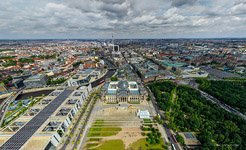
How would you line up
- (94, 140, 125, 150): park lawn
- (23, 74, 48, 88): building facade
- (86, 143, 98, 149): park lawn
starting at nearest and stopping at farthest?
(94, 140, 125, 150): park lawn < (86, 143, 98, 149): park lawn < (23, 74, 48, 88): building facade

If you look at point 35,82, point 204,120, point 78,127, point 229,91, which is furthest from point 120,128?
point 35,82

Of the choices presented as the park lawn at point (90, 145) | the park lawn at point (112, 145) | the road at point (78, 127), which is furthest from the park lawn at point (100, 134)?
the park lawn at point (90, 145)

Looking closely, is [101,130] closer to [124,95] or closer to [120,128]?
[120,128]

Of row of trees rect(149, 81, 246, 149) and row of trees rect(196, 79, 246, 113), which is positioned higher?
row of trees rect(196, 79, 246, 113)

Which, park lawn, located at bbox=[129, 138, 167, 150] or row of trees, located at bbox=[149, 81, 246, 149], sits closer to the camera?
park lawn, located at bbox=[129, 138, 167, 150]

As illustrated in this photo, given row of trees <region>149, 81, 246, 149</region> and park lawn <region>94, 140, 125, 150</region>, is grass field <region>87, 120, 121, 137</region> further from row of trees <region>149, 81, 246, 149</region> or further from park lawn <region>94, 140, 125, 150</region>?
row of trees <region>149, 81, 246, 149</region>

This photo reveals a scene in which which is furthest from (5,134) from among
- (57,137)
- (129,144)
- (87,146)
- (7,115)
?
(129,144)

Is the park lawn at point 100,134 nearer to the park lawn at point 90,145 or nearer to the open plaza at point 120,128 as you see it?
the open plaza at point 120,128

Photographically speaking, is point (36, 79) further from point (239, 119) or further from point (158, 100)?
point (239, 119)

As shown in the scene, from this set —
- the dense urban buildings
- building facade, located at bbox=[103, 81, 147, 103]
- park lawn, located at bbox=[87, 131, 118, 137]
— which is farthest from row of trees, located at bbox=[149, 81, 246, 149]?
park lawn, located at bbox=[87, 131, 118, 137]
